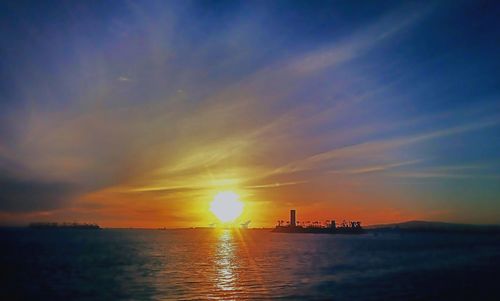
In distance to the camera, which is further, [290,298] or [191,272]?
[191,272]

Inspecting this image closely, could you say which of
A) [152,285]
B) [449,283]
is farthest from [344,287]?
[152,285]

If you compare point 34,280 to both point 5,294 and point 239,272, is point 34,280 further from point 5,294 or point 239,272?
point 239,272

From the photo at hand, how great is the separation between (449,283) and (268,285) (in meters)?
24.8

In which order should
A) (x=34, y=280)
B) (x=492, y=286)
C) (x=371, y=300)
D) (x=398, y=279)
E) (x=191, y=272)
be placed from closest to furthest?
(x=371, y=300) < (x=492, y=286) < (x=398, y=279) < (x=34, y=280) < (x=191, y=272)

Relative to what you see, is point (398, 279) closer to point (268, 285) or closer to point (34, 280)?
point (268, 285)

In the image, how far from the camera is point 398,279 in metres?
65.1

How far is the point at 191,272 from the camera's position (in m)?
79.8

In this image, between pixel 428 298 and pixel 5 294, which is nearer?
pixel 428 298

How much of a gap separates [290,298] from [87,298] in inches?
944

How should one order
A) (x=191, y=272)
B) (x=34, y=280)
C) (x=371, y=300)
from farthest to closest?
(x=191, y=272), (x=34, y=280), (x=371, y=300)

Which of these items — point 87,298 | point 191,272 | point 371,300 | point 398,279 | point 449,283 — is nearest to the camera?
point 371,300

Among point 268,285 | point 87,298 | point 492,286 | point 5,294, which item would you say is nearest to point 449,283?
point 492,286

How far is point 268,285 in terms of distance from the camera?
60.5m

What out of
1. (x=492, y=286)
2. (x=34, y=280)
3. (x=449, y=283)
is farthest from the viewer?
(x=34, y=280)
